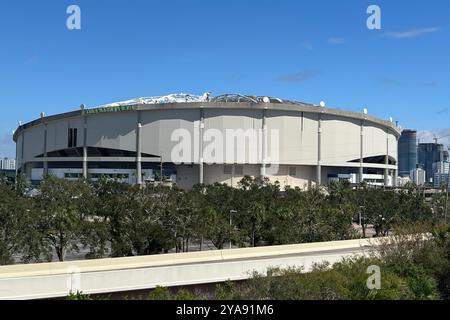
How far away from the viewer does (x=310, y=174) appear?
12138 cm

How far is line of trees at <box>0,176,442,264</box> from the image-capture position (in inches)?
1257

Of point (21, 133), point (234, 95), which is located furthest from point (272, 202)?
point (21, 133)

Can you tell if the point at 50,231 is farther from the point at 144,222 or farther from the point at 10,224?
the point at 144,222

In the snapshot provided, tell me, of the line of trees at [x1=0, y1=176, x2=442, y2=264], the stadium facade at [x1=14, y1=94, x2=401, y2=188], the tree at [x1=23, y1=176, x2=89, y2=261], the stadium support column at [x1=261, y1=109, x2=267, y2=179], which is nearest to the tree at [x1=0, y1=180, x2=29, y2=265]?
the line of trees at [x1=0, y1=176, x2=442, y2=264]

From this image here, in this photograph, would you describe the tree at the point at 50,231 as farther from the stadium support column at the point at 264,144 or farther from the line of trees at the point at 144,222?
the stadium support column at the point at 264,144

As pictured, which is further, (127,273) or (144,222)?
(144,222)

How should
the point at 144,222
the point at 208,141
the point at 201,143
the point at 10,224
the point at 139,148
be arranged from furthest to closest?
the point at 139,148 → the point at 208,141 → the point at 201,143 → the point at 144,222 → the point at 10,224

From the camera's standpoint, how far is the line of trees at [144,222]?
31.9 m

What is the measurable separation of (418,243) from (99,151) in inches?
3759

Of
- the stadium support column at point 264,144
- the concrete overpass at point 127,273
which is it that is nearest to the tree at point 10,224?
the concrete overpass at point 127,273

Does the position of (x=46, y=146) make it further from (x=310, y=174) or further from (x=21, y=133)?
(x=310, y=174)

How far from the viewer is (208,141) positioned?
4392 inches

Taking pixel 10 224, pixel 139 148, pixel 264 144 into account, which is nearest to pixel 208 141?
pixel 264 144

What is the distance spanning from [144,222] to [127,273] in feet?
39.4
